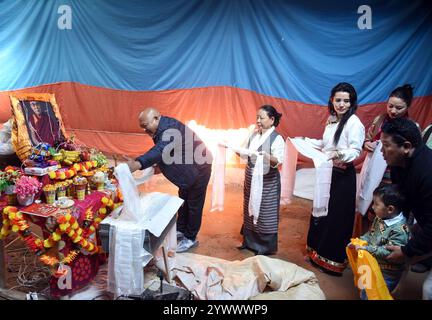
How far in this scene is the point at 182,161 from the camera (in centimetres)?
311

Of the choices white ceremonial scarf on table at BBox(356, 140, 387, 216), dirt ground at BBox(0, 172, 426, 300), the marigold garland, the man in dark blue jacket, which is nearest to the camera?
the marigold garland

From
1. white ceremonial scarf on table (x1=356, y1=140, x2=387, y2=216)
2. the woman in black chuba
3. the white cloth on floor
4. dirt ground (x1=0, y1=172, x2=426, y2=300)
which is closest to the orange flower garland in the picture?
dirt ground (x1=0, y1=172, x2=426, y2=300)

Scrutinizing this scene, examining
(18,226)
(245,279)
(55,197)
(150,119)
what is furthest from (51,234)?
(245,279)

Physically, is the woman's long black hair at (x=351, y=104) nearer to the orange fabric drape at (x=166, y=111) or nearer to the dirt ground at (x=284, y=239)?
the dirt ground at (x=284, y=239)

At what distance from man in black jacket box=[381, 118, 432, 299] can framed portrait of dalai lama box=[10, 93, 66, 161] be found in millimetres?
2654

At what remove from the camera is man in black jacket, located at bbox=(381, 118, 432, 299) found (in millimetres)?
1898

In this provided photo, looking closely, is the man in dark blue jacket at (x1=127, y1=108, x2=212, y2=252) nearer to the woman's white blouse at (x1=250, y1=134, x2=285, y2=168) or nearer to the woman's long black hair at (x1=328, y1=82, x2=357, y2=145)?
the woman's white blouse at (x1=250, y1=134, x2=285, y2=168)

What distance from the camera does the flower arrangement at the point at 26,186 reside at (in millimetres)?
2147

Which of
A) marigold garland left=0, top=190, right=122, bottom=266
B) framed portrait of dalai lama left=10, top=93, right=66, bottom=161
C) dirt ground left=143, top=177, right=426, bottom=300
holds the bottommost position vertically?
dirt ground left=143, top=177, right=426, bottom=300

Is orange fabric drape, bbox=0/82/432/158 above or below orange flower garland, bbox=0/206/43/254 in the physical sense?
above

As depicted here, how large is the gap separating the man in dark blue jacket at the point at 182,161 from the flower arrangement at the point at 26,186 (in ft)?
2.21

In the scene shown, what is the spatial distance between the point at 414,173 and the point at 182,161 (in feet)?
6.37
